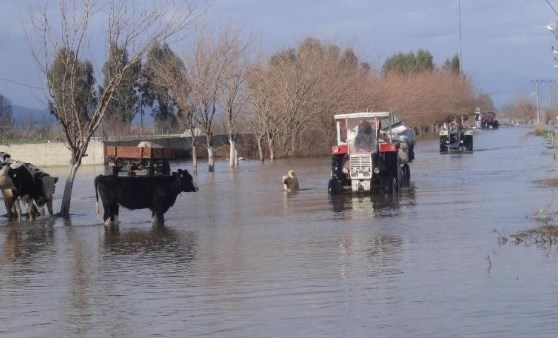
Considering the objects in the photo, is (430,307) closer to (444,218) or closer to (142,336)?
(142,336)

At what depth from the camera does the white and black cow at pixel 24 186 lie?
20234 millimetres

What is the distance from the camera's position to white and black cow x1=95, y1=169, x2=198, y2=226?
18.7 meters

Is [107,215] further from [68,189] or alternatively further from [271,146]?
[271,146]

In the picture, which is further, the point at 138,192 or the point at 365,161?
the point at 365,161

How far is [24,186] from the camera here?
20.7m

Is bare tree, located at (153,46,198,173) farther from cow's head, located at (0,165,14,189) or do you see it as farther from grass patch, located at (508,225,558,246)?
grass patch, located at (508,225,558,246)

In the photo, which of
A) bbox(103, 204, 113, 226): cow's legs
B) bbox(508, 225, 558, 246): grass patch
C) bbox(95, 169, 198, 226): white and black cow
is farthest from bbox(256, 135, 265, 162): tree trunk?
bbox(508, 225, 558, 246): grass patch

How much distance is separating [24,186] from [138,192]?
3.16 m

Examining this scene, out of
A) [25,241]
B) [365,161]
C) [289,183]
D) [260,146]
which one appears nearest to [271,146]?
[260,146]

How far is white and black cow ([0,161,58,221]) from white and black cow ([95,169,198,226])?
6.78ft

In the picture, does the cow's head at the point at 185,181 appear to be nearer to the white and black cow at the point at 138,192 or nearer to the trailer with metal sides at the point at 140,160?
the white and black cow at the point at 138,192

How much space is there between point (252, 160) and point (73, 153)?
31547 millimetres

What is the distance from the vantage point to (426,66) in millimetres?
121438

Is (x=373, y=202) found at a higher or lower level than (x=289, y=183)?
lower
